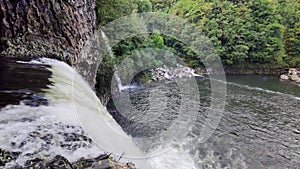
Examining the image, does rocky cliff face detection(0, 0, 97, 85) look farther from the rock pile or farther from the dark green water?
the rock pile

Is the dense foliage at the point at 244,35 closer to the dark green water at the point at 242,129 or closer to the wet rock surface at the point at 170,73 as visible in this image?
the wet rock surface at the point at 170,73

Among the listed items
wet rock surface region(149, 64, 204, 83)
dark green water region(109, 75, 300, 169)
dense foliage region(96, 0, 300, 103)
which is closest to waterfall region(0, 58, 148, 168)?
dark green water region(109, 75, 300, 169)

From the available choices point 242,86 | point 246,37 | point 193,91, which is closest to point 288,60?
point 246,37

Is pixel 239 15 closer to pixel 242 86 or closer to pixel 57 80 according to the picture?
pixel 242 86

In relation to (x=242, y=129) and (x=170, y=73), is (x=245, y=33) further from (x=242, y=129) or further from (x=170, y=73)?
(x=242, y=129)

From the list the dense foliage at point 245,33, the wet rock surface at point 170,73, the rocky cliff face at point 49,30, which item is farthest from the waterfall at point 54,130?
the dense foliage at point 245,33

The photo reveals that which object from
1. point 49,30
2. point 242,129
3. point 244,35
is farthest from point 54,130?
point 244,35
